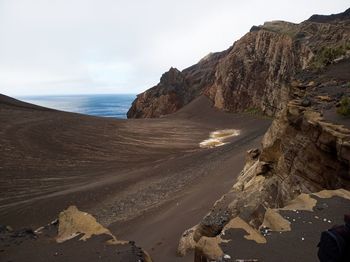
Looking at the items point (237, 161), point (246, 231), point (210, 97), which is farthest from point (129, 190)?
point (210, 97)

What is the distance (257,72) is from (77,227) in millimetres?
40313

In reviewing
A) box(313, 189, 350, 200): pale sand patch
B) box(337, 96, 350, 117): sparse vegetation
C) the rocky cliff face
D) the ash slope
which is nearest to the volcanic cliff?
box(337, 96, 350, 117): sparse vegetation

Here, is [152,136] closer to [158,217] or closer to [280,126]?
[158,217]

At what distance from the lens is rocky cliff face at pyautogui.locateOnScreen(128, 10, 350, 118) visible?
36562 millimetres

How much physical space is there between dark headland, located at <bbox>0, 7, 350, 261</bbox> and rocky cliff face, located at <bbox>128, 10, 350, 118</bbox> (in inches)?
10.3

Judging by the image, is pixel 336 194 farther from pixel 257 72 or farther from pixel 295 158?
pixel 257 72

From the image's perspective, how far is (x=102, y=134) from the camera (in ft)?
106

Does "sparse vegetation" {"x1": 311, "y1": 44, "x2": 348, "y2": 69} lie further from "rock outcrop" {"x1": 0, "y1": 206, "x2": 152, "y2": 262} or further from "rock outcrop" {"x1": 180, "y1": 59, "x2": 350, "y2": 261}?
"rock outcrop" {"x1": 0, "y1": 206, "x2": 152, "y2": 262}

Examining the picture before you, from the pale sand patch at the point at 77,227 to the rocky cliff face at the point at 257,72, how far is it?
26079 mm

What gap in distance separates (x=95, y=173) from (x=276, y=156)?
13.3 meters

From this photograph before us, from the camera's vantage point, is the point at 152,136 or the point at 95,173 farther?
the point at 152,136

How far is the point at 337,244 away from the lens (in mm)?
3381

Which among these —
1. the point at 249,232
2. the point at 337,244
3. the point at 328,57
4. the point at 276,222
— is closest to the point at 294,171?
the point at 276,222

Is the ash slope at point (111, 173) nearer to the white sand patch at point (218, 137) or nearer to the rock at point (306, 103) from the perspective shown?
the white sand patch at point (218, 137)
